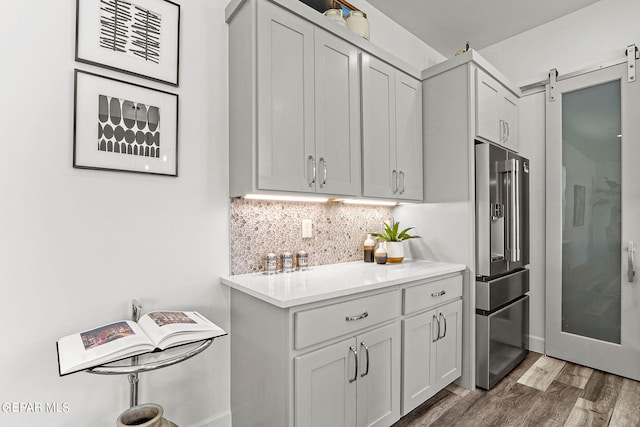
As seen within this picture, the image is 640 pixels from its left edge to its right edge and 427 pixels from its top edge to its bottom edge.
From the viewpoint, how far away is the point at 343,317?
1.62 metres

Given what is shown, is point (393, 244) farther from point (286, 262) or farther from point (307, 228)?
point (286, 262)

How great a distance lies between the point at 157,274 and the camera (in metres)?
1.67

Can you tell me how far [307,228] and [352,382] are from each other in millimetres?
988

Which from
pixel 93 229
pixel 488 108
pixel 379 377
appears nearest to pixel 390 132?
pixel 488 108

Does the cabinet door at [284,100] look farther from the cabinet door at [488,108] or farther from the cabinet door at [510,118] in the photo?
the cabinet door at [510,118]

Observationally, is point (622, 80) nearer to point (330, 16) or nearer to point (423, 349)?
point (330, 16)

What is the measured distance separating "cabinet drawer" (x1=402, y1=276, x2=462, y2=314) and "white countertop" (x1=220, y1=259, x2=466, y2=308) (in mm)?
72

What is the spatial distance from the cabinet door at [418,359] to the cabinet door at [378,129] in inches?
33.4

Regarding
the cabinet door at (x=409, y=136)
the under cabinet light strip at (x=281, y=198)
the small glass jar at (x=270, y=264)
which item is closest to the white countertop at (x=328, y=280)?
the small glass jar at (x=270, y=264)

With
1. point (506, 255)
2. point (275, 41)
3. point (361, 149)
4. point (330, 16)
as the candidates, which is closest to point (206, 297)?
point (361, 149)

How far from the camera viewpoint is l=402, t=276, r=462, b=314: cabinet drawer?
6.44 feet

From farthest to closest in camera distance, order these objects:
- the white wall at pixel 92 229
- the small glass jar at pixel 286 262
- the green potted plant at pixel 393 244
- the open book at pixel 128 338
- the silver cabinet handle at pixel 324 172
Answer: the green potted plant at pixel 393 244
the small glass jar at pixel 286 262
the silver cabinet handle at pixel 324 172
the white wall at pixel 92 229
the open book at pixel 128 338

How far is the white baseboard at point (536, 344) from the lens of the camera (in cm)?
303

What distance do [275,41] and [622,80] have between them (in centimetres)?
274
